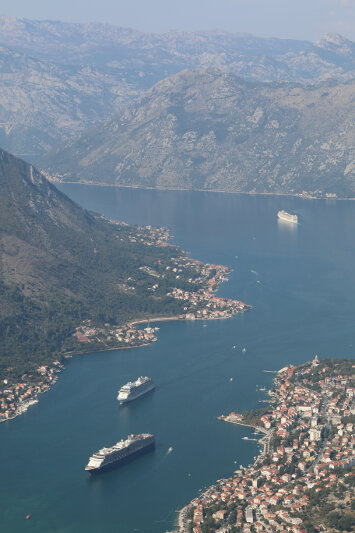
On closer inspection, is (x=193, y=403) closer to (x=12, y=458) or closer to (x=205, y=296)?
(x=12, y=458)

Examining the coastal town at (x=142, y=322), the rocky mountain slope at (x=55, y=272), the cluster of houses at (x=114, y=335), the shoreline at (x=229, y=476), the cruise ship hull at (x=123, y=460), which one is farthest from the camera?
the rocky mountain slope at (x=55, y=272)

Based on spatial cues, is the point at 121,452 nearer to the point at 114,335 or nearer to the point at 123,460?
the point at 123,460

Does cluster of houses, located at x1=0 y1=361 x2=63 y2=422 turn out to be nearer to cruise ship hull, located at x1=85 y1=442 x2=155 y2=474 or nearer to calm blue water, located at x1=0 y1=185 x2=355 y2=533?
calm blue water, located at x1=0 y1=185 x2=355 y2=533

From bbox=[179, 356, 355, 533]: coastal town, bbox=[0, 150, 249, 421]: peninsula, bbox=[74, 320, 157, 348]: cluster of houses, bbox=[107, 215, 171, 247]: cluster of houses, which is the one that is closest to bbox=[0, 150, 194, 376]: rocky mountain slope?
bbox=[0, 150, 249, 421]: peninsula

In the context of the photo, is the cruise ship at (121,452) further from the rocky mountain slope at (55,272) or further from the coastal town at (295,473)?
the rocky mountain slope at (55,272)

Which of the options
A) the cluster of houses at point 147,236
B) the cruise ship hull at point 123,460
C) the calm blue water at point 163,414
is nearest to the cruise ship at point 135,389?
the calm blue water at point 163,414

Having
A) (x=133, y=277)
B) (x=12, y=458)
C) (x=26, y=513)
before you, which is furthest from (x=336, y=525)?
(x=133, y=277)
